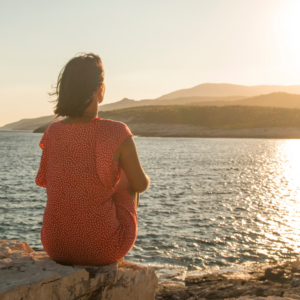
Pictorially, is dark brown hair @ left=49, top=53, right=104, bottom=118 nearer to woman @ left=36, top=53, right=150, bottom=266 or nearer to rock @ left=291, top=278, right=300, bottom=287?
woman @ left=36, top=53, right=150, bottom=266

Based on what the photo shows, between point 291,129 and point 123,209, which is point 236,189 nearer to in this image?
point 123,209

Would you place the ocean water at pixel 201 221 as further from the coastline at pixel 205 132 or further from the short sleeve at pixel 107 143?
the coastline at pixel 205 132

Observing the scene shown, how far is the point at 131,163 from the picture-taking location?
2.95 metres

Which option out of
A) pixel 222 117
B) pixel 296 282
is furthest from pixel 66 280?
pixel 222 117

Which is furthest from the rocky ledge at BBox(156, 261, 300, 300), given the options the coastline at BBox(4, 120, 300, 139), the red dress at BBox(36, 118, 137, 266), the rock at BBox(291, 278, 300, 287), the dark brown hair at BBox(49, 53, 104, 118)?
the coastline at BBox(4, 120, 300, 139)

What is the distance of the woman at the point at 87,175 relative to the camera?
2.88 meters

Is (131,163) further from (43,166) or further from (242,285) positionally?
(242,285)

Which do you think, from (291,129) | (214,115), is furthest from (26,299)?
(214,115)

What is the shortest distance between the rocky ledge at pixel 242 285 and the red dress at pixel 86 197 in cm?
246

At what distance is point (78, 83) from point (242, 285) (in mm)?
4923

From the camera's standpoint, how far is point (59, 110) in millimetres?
2971

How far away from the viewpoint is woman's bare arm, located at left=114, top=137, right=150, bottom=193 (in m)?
2.89

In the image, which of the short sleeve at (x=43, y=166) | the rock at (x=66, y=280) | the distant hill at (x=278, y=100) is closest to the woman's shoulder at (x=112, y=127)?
the short sleeve at (x=43, y=166)

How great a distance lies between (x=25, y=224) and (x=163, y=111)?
115m
